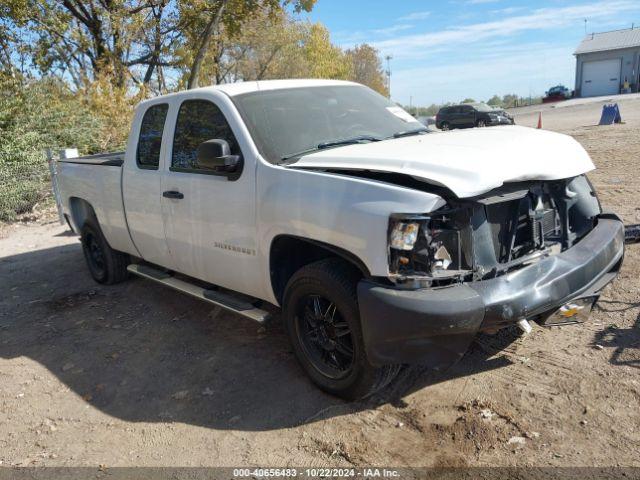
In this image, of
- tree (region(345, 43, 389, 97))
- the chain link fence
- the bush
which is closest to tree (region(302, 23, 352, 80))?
tree (region(345, 43, 389, 97))

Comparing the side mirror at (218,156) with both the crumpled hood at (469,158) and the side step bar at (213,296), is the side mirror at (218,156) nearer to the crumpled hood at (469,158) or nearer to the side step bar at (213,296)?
the crumpled hood at (469,158)

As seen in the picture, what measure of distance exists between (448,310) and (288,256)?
4.37 ft

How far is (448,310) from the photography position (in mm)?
2738

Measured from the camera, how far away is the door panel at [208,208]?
377 centimetres

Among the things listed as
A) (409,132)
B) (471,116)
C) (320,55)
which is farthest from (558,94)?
(409,132)

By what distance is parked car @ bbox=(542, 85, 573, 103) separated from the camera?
57.7 metres

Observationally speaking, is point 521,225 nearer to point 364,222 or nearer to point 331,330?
point 364,222

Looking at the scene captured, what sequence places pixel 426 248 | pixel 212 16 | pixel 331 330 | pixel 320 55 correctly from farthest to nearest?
1. pixel 320 55
2. pixel 212 16
3. pixel 331 330
4. pixel 426 248

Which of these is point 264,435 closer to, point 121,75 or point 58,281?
point 58,281

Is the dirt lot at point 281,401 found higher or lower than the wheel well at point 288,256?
lower

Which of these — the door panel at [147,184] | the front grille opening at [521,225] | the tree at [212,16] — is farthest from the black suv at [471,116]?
the front grille opening at [521,225]

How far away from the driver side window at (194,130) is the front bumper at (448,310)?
1.79 metres

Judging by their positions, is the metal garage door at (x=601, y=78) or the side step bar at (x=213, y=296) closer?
the side step bar at (x=213, y=296)

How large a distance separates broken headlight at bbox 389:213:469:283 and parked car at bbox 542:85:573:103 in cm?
6159
